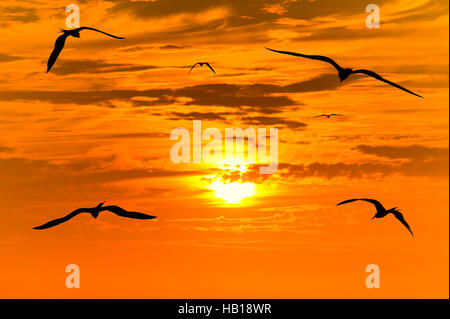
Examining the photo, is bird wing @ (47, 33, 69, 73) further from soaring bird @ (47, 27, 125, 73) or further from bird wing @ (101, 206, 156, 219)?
bird wing @ (101, 206, 156, 219)

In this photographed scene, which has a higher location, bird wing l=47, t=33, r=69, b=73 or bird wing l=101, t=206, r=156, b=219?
bird wing l=47, t=33, r=69, b=73

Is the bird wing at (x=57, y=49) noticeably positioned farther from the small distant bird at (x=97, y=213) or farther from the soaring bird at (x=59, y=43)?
the small distant bird at (x=97, y=213)

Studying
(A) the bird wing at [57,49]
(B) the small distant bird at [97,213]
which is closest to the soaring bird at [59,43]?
(A) the bird wing at [57,49]

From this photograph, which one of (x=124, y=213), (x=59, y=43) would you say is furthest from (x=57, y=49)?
(x=124, y=213)

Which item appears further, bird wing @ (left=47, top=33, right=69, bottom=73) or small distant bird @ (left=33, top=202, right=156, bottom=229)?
bird wing @ (left=47, top=33, right=69, bottom=73)

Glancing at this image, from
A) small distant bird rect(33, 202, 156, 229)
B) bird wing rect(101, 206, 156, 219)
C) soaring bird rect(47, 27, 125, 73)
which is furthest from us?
soaring bird rect(47, 27, 125, 73)

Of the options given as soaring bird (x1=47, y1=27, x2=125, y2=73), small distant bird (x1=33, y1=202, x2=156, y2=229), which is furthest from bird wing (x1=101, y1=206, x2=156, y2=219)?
soaring bird (x1=47, y1=27, x2=125, y2=73)

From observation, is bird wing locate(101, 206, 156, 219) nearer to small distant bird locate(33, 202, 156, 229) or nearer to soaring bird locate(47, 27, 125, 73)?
small distant bird locate(33, 202, 156, 229)

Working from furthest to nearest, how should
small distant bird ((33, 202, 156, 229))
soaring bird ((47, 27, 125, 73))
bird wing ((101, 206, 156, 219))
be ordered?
soaring bird ((47, 27, 125, 73)) → bird wing ((101, 206, 156, 219)) → small distant bird ((33, 202, 156, 229))

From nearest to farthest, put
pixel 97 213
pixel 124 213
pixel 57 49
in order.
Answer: pixel 97 213 → pixel 124 213 → pixel 57 49

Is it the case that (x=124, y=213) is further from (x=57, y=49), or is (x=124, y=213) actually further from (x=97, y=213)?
(x=57, y=49)
